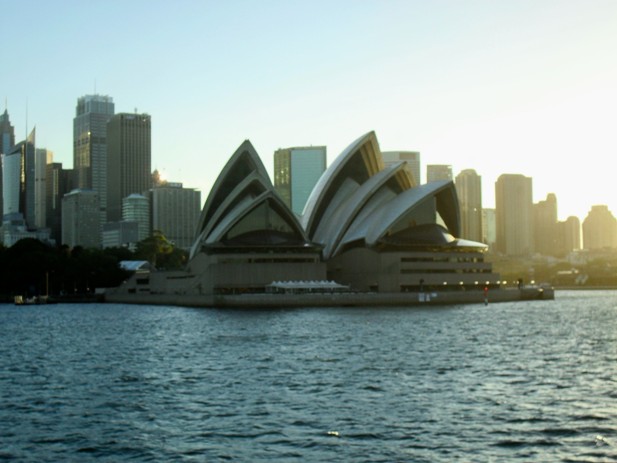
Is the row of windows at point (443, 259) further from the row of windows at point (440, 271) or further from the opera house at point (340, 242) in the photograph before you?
the row of windows at point (440, 271)

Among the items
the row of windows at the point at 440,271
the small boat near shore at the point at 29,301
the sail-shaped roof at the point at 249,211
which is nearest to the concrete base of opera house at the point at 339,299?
the row of windows at the point at 440,271

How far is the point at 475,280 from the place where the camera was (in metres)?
110

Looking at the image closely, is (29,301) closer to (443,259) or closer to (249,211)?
(249,211)

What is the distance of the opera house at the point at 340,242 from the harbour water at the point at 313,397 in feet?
149

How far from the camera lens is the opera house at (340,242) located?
102750 millimetres

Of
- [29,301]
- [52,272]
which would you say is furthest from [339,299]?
[52,272]

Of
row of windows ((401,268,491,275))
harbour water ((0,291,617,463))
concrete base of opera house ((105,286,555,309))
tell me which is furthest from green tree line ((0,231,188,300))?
harbour water ((0,291,617,463))

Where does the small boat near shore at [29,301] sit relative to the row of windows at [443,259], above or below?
below

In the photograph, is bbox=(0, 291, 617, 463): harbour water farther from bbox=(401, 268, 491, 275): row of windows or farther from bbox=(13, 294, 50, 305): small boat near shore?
bbox=(13, 294, 50, 305): small boat near shore

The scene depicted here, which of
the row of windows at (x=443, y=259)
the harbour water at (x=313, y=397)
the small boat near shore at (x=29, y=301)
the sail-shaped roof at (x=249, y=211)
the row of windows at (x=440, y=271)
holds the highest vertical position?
the sail-shaped roof at (x=249, y=211)

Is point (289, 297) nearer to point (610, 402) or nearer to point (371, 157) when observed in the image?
point (371, 157)

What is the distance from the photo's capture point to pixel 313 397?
1195 inches

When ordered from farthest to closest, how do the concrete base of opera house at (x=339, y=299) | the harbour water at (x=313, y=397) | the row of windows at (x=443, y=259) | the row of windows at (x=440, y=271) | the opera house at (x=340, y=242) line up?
the row of windows at (x=443, y=259) < the row of windows at (x=440, y=271) < the opera house at (x=340, y=242) < the concrete base of opera house at (x=339, y=299) < the harbour water at (x=313, y=397)

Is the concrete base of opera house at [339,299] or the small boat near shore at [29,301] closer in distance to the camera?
the concrete base of opera house at [339,299]
